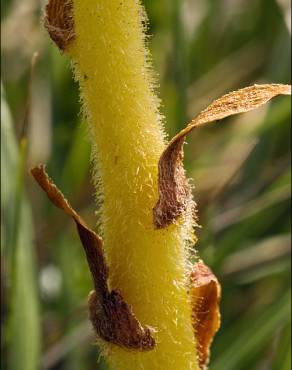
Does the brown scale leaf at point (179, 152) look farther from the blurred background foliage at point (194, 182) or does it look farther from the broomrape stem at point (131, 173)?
the blurred background foliage at point (194, 182)

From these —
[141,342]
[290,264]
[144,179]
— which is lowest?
[290,264]

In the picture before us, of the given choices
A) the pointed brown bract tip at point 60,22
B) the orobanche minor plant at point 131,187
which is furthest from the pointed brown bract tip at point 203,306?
the pointed brown bract tip at point 60,22

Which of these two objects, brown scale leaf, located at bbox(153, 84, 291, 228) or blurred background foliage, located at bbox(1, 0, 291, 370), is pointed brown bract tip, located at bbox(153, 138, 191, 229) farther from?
blurred background foliage, located at bbox(1, 0, 291, 370)

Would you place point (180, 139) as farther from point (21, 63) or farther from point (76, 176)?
point (21, 63)

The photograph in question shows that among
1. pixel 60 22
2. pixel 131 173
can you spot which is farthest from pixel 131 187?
pixel 60 22

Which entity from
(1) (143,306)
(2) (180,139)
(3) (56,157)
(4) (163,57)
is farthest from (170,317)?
(4) (163,57)

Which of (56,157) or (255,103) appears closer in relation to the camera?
(255,103)
